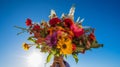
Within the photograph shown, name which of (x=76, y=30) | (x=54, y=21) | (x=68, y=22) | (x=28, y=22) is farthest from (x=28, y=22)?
(x=76, y=30)

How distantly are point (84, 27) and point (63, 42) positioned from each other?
50 cm

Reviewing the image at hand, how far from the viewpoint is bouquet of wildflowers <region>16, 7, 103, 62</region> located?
3.21 m

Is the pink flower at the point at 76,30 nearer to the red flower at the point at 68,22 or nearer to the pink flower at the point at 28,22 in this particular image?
the red flower at the point at 68,22

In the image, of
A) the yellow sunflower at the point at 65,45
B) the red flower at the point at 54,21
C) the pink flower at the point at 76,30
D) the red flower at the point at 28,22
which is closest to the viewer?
the yellow sunflower at the point at 65,45

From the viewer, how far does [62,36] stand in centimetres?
321

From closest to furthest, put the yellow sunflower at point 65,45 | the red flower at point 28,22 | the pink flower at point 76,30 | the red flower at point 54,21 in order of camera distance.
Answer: the yellow sunflower at point 65,45, the pink flower at point 76,30, the red flower at point 54,21, the red flower at point 28,22

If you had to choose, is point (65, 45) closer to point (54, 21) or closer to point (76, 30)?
point (76, 30)

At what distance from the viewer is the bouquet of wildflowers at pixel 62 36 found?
3.21 meters

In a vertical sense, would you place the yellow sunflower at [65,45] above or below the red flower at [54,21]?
below

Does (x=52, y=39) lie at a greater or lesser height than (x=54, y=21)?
lesser

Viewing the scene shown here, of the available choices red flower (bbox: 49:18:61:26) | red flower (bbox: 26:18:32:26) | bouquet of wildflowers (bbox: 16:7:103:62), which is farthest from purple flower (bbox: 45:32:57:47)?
red flower (bbox: 26:18:32:26)

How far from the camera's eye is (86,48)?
338 centimetres

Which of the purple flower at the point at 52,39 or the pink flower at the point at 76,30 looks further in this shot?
the pink flower at the point at 76,30

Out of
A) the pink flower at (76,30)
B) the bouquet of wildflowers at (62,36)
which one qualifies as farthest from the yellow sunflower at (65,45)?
the pink flower at (76,30)
